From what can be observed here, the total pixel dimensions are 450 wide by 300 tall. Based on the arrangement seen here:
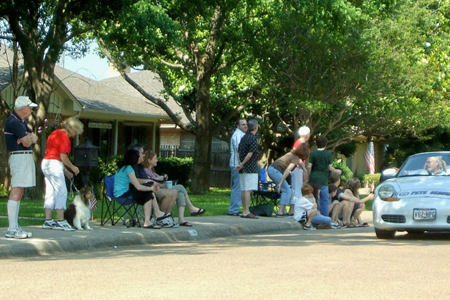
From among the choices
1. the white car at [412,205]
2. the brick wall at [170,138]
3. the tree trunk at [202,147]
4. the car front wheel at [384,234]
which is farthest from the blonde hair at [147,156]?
the brick wall at [170,138]

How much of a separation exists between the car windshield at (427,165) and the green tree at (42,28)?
697cm

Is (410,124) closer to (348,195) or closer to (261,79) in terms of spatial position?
(261,79)

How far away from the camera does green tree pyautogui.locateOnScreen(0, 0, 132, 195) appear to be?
17328 millimetres

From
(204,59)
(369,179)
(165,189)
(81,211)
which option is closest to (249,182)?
(165,189)

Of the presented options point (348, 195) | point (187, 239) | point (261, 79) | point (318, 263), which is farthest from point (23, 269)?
point (261, 79)

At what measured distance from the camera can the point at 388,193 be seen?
12.8 metres

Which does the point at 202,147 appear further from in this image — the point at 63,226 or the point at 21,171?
the point at 21,171

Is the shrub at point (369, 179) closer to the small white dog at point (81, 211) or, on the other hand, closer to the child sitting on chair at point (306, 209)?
the child sitting on chair at point (306, 209)

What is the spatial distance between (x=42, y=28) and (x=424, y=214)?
11.1 meters

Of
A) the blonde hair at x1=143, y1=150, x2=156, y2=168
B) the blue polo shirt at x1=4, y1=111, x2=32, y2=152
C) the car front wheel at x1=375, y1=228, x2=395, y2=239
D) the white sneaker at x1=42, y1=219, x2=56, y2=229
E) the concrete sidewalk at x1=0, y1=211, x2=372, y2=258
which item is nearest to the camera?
the concrete sidewalk at x1=0, y1=211, x2=372, y2=258

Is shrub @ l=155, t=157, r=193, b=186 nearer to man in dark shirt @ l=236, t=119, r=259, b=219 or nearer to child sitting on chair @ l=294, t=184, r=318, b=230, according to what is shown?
man in dark shirt @ l=236, t=119, r=259, b=219

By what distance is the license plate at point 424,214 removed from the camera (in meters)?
12.4

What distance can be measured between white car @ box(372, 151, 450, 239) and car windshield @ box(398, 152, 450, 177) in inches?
7.1

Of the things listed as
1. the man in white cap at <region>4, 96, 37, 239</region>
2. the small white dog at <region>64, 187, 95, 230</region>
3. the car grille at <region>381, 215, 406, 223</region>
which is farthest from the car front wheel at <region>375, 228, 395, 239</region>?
the man in white cap at <region>4, 96, 37, 239</region>
